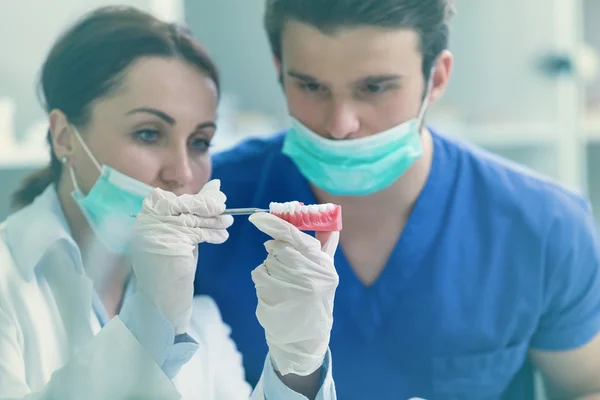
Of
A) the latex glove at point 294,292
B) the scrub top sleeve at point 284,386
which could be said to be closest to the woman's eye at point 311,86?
the latex glove at point 294,292

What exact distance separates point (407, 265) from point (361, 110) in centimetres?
23

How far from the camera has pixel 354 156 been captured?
2.96 ft

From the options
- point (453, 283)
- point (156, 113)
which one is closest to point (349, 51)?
point (156, 113)

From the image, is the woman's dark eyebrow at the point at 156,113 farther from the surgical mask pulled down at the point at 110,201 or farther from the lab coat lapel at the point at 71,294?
the lab coat lapel at the point at 71,294

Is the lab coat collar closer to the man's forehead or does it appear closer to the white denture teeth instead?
the white denture teeth

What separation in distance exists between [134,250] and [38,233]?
0.12 meters

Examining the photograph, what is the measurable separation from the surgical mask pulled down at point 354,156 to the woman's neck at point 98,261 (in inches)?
11.0

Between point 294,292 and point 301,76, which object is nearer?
point 294,292

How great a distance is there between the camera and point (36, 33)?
840mm

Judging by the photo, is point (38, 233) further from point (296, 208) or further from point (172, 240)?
point (296, 208)

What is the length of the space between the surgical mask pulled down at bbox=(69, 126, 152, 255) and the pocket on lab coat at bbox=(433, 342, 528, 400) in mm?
457

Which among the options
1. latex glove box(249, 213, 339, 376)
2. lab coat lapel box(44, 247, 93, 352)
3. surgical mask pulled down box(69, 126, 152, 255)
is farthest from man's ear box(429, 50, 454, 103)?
lab coat lapel box(44, 247, 93, 352)

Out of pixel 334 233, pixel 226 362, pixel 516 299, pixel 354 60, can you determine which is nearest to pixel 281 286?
pixel 334 233

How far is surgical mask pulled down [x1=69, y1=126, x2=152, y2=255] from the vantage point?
80 centimetres
